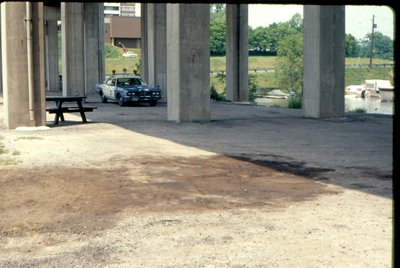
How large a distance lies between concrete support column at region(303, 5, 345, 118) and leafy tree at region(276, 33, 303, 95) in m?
75.4

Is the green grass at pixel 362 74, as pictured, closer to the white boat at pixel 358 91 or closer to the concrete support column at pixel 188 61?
the white boat at pixel 358 91

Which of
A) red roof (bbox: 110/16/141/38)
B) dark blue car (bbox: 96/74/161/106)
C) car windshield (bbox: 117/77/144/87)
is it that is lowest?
dark blue car (bbox: 96/74/161/106)

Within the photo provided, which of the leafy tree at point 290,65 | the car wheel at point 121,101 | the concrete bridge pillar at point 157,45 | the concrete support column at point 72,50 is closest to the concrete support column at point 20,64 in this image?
the car wheel at point 121,101

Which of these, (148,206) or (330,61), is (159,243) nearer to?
(148,206)

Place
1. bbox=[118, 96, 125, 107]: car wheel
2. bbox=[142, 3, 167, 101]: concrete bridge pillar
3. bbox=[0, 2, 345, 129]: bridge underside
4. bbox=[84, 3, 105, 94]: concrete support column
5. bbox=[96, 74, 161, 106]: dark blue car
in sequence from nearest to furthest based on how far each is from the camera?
bbox=[0, 2, 345, 129]: bridge underside
bbox=[96, 74, 161, 106]: dark blue car
bbox=[118, 96, 125, 107]: car wheel
bbox=[142, 3, 167, 101]: concrete bridge pillar
bbox=[84, 3, 105, 94]: concrete support column

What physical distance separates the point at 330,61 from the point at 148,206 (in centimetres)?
1825

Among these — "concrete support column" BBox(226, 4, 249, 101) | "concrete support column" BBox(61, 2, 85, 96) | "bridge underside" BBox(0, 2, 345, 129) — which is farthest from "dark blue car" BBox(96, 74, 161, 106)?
"concrete support column" BBox(226, 4, 249, 101)

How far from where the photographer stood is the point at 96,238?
728 cm

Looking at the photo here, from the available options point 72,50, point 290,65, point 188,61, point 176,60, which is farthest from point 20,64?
point 290,65

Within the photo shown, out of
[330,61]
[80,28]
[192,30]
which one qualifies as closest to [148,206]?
[192,30]

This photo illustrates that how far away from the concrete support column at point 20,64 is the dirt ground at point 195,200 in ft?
3.97

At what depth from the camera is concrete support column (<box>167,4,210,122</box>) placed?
23469 mm

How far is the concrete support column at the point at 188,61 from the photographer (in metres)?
23.5

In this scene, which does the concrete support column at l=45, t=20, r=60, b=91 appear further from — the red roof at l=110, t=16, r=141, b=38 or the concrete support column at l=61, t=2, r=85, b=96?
the red roof at l=110, t=16, r=141, b=38
